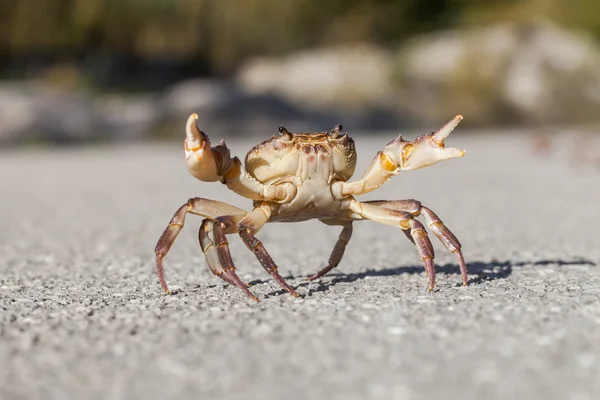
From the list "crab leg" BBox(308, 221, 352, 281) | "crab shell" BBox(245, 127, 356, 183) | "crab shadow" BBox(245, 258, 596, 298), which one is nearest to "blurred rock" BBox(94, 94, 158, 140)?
"crab shadow" BBox(245, 258, 596, 298)

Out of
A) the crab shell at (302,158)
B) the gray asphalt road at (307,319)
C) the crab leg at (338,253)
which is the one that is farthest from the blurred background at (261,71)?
the crab shell at (302,158)

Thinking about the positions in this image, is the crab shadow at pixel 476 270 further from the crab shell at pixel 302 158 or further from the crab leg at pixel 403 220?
the crab shell at pixel 302 158

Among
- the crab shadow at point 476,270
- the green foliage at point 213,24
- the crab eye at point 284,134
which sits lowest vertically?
the crab shadow at point 476,270

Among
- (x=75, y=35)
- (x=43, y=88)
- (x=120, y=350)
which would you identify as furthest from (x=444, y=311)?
(x=75, y=35)

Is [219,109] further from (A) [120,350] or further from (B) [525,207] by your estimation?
(A) [120,350]

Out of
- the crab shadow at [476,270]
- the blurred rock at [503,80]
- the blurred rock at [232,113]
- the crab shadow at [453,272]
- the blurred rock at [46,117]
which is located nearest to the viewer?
the crab shadow at [453,272]

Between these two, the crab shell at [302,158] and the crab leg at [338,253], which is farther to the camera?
the crab leg at [338,253]
